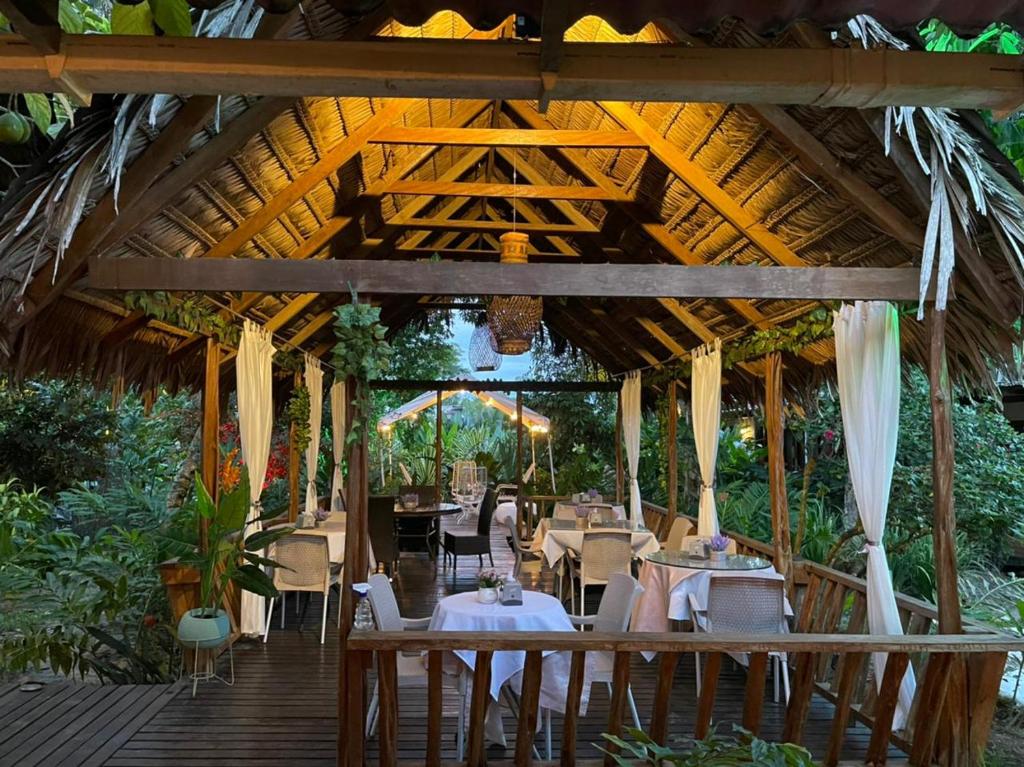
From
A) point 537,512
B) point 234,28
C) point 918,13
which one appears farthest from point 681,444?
point 918,13

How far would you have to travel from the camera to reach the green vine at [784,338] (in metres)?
5.51

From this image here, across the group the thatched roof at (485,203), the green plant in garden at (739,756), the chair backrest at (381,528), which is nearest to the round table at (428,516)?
the chair backrest at (381,528)

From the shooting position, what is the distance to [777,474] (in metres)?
5.89

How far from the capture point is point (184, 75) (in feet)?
5.70

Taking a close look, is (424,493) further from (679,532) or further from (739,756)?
(739,756)

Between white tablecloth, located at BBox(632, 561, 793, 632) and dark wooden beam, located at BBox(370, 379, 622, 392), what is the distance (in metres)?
5.61

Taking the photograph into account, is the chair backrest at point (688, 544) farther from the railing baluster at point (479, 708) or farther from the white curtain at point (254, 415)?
the white curtain at point (254, 415)

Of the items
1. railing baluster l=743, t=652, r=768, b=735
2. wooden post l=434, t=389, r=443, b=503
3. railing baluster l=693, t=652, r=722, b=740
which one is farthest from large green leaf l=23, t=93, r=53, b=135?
wooden post l=434, t=389, r=443, b=503

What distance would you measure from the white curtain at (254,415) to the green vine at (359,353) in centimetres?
225

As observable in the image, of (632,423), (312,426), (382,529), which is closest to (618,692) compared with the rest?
(382,529)

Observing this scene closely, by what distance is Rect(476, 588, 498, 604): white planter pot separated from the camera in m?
4.31

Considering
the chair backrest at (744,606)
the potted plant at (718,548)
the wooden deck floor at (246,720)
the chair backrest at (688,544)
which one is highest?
the potted plant at (718,548)

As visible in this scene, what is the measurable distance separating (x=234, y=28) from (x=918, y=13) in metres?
2.78

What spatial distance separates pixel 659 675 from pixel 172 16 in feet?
10.3
